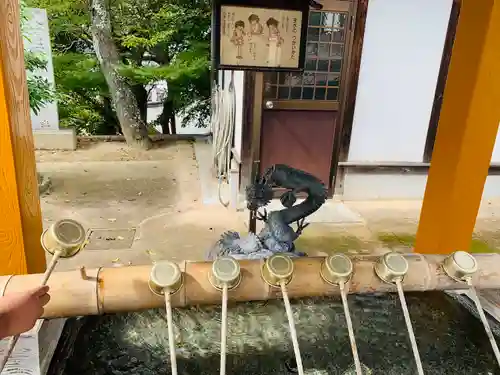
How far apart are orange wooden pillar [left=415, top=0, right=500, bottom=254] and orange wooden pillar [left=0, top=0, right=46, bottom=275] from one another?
2.36 m

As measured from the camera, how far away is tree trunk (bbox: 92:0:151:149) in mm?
8391

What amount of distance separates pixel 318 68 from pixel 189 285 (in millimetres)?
4486

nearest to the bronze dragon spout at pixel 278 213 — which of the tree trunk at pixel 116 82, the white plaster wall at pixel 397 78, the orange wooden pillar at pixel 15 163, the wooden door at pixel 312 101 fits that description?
the orange wooden pillar at pixel 15 163

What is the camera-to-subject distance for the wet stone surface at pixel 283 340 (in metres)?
2.03

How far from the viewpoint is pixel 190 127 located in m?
11.9

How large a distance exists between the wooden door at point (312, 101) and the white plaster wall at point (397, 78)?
12.4 inches

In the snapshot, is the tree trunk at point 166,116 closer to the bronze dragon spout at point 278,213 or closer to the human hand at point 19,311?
the bronze dragon spout at point 278,213

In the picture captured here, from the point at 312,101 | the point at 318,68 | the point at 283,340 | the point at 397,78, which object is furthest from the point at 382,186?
the point at 283,340

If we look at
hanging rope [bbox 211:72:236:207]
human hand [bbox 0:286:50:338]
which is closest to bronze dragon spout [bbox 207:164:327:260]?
human hand [bbox 0:286:50:338]

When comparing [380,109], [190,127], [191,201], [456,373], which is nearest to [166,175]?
[191,201]

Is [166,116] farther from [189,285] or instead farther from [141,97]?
[189,285]

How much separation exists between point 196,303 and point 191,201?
425 centimetres

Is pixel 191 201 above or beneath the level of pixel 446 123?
beneath

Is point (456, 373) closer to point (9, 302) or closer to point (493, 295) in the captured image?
point (493, 295)
